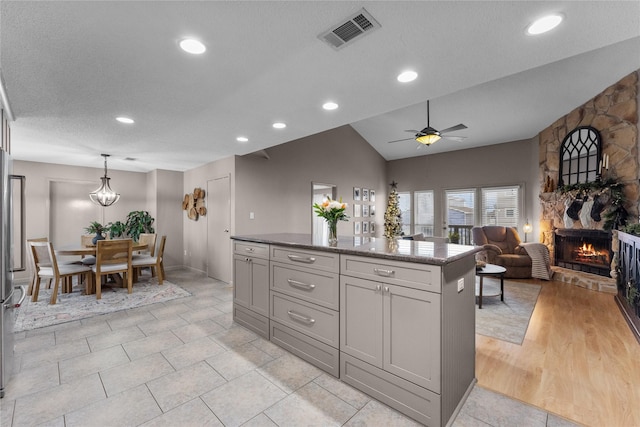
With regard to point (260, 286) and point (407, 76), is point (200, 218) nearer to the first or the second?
point (260, 286)

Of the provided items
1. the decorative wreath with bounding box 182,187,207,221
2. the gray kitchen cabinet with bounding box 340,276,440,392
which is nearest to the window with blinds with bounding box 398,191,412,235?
the decorative wreath with bounding box 182,187,207,221

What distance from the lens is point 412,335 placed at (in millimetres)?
1768

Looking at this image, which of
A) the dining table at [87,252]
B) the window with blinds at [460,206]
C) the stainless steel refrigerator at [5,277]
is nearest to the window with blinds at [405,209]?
the window with blinds at [460,206]

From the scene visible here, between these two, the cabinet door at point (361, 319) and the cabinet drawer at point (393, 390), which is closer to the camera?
the cabinet drawer at point (393, 390)

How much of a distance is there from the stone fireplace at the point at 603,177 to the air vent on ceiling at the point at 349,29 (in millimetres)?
5451

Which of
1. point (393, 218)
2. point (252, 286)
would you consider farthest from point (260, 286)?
point (393, 218)

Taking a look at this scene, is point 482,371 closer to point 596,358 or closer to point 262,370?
point 596,358

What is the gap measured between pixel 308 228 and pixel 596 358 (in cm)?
472

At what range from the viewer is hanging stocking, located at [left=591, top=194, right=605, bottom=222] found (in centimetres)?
482

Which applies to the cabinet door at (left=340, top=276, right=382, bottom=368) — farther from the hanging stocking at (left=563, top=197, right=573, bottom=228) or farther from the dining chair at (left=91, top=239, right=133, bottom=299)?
the hanging stocking at (left=563, top=197, right=573, bottom=228)

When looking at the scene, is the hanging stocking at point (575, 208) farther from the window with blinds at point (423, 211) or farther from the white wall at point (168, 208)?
the white wall at point (168, 208)

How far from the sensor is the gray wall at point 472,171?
652cm

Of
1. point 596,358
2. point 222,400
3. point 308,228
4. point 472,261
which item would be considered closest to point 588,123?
point 596,358

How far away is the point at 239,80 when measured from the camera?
7.38 feet
